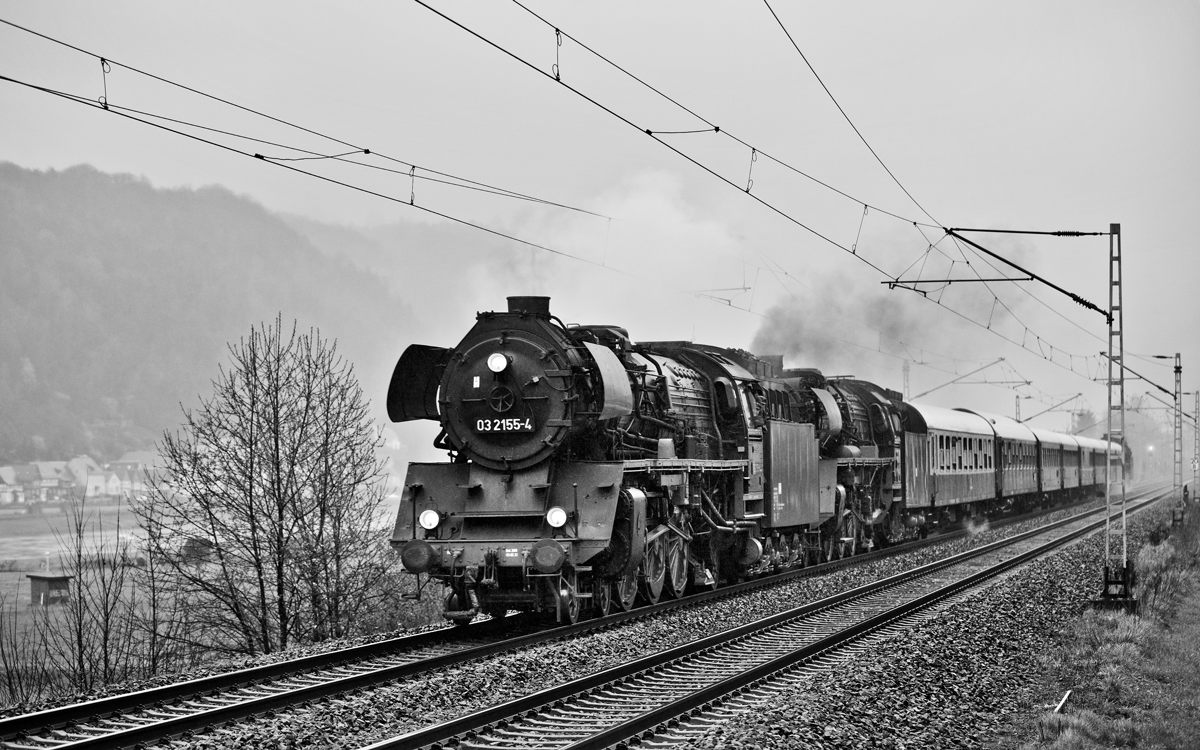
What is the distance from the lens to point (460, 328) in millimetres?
132250

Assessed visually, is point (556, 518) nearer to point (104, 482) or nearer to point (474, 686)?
point (474, 686)

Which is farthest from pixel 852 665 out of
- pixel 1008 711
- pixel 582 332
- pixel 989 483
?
pixel 989 483

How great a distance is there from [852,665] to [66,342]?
114 metres

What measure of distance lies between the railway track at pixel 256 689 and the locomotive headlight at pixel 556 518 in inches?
44.4

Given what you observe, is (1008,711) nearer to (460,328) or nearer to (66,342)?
(66,342)

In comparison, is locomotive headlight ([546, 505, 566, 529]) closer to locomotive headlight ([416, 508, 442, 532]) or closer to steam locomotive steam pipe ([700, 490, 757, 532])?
locomotive headlight ([416, 508, 442, 532])

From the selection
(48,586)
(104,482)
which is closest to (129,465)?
(104,482)

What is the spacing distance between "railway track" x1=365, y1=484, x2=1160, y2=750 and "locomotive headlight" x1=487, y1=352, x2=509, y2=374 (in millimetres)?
3794

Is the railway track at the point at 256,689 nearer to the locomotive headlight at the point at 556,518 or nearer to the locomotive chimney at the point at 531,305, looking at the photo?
the locomotive headlight at the point at 556,518

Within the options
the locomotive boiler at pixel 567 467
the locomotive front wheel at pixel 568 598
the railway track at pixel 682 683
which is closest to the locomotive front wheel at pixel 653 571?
the locomotive boiler at pixel 567 467

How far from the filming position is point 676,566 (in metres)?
14.7

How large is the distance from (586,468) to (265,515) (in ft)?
26.3

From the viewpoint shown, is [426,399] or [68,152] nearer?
[426,399]

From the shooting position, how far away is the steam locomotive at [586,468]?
12031 mm
